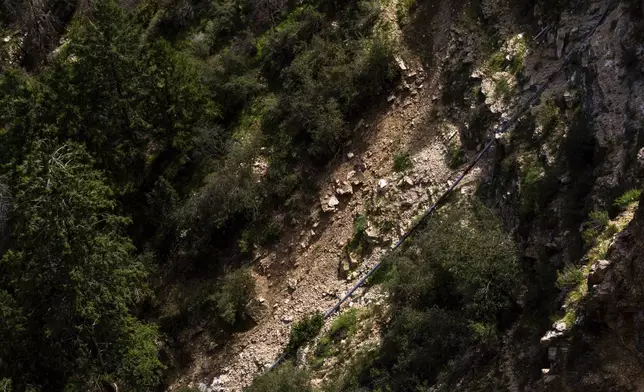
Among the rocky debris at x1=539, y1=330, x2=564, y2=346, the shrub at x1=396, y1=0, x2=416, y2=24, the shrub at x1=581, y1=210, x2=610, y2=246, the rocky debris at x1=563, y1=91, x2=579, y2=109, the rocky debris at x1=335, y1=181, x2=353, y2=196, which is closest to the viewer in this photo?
the rocky debris at x1=539, y1=330, x2=564, y2=346

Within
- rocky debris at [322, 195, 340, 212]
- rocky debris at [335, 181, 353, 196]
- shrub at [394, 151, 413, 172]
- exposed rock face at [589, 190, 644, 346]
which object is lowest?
rocky debris at [322, 195, 340, 212]

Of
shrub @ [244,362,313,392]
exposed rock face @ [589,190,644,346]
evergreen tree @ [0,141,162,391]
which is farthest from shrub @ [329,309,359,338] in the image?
exposed rock face @ [589,190,644,346]

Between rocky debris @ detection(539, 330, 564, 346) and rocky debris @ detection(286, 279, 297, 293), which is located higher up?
rocky debris @ detection(539, 330, 564, 346)

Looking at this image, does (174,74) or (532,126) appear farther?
(174,74)

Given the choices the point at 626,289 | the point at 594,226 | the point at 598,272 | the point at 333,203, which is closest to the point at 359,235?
the point at 333,203

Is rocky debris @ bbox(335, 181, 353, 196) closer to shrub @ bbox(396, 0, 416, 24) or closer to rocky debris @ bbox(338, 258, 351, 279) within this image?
rocky debris @ bbox(338, 258, 351, 279)

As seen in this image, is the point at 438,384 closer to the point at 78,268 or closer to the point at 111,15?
the point at 78,268

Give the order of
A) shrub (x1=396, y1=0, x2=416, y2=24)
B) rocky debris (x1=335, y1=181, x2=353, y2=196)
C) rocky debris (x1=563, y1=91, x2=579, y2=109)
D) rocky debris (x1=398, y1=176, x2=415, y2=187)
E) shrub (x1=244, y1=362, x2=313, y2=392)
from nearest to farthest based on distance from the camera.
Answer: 1. rocky debris (x1=563, y1=91, x2=579, y2=109)
2. shrub (x1=244, y1=362, x2=313, y2=392)
3. rocky debris (x1=398, y1=176, x2=415, y2=187)
4. rocky debris (x1=335, y1=181, x2=353, y2=196)
5. shrub (x1=396, y1=0, x2=416, y2=24)

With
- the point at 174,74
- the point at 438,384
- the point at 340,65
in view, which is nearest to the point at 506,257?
the point at 438,384
